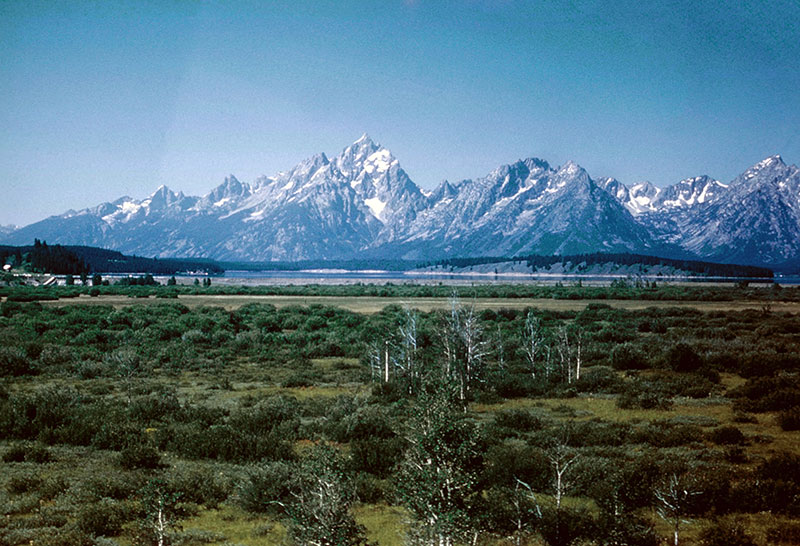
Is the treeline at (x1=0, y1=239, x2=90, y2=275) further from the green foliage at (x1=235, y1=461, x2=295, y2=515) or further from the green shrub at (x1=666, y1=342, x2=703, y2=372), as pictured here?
the green foliage at (x1=235, y1=461, x2=295, y2=515)

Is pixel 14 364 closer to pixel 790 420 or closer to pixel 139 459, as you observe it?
pixel 139 459

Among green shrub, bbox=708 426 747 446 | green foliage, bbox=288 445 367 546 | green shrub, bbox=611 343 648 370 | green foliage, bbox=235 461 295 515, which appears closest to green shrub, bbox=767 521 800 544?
green shrub, bbox=708 426 747 446

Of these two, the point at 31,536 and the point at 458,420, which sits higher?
the point at 458,420

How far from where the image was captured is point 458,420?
9.66 m

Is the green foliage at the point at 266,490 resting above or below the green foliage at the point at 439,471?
below

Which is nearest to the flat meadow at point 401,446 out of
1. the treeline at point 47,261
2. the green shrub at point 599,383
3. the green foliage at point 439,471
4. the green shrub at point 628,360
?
the green foliage at point 439,471

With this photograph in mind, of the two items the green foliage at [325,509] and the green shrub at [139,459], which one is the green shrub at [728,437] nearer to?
the green foliage at [325,509]

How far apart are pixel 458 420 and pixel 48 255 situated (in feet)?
595

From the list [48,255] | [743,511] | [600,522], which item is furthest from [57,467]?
[48,255]

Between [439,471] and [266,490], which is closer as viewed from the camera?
[439,471]

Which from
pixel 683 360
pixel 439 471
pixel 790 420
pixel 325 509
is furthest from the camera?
pixel 683 360

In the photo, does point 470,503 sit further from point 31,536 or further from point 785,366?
point 785,366

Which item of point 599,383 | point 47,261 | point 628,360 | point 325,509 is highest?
point 47,261

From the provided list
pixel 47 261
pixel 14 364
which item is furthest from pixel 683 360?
pixel 47 261
